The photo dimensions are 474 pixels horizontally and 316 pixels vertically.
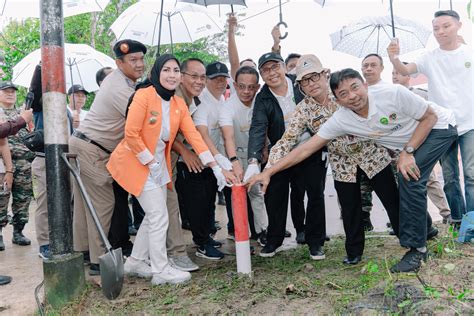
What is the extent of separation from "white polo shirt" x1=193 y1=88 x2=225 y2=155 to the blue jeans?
232cm

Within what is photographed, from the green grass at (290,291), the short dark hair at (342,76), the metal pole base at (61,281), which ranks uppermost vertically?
the short dark hair at (342,76)

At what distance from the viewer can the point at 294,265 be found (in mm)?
4199

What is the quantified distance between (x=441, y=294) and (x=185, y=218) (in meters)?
3.46

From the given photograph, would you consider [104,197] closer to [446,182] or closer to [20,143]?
[20,143]

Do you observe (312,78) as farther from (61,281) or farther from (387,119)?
(61,281)

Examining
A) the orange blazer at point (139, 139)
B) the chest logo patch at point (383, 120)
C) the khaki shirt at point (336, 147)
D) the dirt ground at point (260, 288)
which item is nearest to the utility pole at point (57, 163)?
the dirt ground at point (260, 288)

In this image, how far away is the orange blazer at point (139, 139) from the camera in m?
3.62

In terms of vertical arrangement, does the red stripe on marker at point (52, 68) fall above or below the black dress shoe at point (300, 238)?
above

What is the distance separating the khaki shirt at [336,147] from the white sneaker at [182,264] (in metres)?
1.17

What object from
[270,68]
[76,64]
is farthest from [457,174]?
[76,64]

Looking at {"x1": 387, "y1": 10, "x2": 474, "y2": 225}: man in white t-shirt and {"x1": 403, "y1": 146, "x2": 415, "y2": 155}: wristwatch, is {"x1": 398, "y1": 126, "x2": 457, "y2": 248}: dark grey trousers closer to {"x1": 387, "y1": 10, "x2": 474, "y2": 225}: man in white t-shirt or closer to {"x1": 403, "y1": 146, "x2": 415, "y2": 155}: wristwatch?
{"x1": 403, "y1": 146, "x2": 415, "y2": 155}: wristwatch

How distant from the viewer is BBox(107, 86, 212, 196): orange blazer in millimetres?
3615

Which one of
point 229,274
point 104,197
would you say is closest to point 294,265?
point 229,274

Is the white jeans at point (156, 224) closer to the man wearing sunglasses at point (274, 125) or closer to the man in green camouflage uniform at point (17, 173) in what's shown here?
the man wearing sunglasses at point (274, 125)
